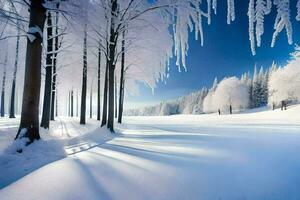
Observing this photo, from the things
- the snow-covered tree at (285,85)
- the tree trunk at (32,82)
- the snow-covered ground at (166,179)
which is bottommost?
the snow-covered ground at (166,179)

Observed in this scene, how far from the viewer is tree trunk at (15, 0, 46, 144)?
5.95m

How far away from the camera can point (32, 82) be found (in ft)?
19.5

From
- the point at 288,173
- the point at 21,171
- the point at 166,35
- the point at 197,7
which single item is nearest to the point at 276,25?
the point at 288,173

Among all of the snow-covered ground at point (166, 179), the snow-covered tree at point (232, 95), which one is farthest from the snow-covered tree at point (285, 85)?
the snow-covered ground at point (166, 179)

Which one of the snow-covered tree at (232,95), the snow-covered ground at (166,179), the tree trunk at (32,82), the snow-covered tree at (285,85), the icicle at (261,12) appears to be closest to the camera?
the snow-covered ground at (166,179)

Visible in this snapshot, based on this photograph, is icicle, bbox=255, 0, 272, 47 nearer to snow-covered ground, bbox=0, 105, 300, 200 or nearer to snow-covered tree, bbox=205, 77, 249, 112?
snow-covered ground, bbox=0, 105, 300, 200

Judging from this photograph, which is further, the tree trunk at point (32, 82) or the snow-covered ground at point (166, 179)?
the tree trunk at point (32, 82)

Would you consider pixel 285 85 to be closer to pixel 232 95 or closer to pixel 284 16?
pixel 232 95

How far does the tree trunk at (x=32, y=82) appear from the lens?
595 cm

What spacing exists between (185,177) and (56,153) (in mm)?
3357

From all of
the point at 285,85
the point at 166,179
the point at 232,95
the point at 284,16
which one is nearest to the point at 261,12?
the point at 284,16

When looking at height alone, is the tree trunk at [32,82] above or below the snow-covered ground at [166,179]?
above

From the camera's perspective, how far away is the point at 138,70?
20266 mm

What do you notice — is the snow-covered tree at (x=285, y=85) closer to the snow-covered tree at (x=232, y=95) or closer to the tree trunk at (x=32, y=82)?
the snow-covered tree at (x=232, y=95)
